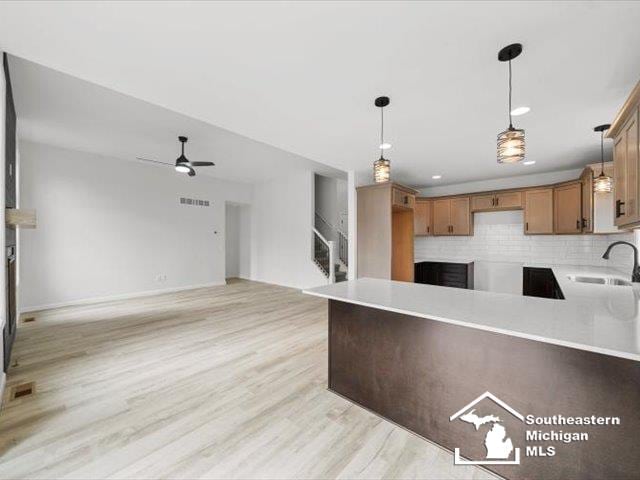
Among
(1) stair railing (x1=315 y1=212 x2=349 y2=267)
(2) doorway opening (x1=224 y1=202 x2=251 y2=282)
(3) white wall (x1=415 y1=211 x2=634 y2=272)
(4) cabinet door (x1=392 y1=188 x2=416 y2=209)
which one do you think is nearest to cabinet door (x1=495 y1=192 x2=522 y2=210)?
(3) white wall (x1=415 y1=211 x2=634 y2=272)

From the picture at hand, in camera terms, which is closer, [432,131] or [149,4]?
[149,4]

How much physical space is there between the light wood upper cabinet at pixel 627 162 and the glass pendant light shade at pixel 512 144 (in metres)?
0.75

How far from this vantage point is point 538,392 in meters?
1.43

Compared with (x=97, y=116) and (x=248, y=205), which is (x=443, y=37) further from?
(x=248, y=205)

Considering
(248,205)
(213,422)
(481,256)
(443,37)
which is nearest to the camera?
(443,37)

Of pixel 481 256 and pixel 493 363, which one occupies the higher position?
pixel 481 256

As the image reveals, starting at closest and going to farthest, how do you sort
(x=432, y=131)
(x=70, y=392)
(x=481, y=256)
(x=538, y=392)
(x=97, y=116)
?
(x=538, y=392)
(x=70, y=392)
(x=432, y=131)
(x=97, y=116)
(x=481, y=256)

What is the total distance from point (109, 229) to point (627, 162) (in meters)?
7.46

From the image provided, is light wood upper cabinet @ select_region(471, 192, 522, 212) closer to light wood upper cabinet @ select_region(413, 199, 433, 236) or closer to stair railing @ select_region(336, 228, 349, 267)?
light wood upper cabinet @ select_region(413, 199, 433, 236)

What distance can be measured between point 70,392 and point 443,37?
3.91 meters

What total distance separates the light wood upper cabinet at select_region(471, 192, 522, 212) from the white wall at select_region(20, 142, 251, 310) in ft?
20.3

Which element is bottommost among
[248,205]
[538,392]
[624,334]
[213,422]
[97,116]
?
[213,422]

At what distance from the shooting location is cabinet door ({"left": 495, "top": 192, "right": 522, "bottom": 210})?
5.01 meters

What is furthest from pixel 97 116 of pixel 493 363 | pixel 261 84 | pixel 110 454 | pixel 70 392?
pixel 493 363
